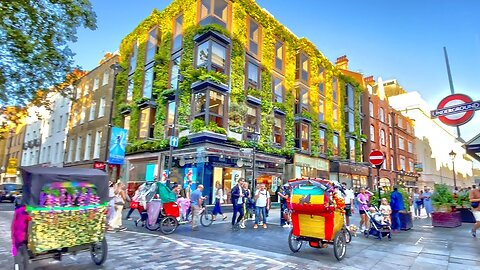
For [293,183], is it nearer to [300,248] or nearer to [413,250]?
[300,248]

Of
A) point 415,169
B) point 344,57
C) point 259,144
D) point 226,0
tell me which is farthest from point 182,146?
point 415,169

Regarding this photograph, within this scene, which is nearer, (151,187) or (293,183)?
(293,183)

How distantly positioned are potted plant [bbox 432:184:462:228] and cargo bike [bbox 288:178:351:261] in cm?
→ 920

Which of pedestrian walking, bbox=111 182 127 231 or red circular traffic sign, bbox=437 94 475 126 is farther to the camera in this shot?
pedestrian walking, bbox=111 182 127 231

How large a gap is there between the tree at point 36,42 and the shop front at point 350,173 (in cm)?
2629

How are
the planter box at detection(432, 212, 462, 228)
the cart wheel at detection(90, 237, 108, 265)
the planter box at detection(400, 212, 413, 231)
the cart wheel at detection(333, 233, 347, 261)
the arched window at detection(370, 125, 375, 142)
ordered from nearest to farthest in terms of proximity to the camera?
the cart wheel at detection(90, 237, 108, 265)
the cart wheel at detection(333, 233, 347, 261)
the planter box at detection(400, 212, 413, 231)
the planter box at detection(432, 212, 462, 228)
the arched window at detection(370, 125, 375, 142)

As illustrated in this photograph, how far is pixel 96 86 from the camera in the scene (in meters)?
29.7

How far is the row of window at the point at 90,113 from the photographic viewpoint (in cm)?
2808

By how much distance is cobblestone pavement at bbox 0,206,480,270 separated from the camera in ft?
20.8

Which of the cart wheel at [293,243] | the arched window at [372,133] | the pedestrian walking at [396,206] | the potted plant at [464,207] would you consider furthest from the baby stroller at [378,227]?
the arched window at [372,133]

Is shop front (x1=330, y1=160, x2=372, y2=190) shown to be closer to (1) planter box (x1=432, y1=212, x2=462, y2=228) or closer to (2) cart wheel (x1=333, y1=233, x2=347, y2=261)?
(1) planter box (x1=432, y1=212, x2=462, y2=228)

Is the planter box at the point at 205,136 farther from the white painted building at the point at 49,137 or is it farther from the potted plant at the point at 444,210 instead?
the white painted building at the point at 49,137

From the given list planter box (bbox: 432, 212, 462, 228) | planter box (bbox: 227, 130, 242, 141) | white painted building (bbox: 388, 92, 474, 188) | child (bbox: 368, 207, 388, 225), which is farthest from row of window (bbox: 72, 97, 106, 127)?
white painted building (bbox: 388, 92, 474, 188)

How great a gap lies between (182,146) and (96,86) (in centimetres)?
1566
